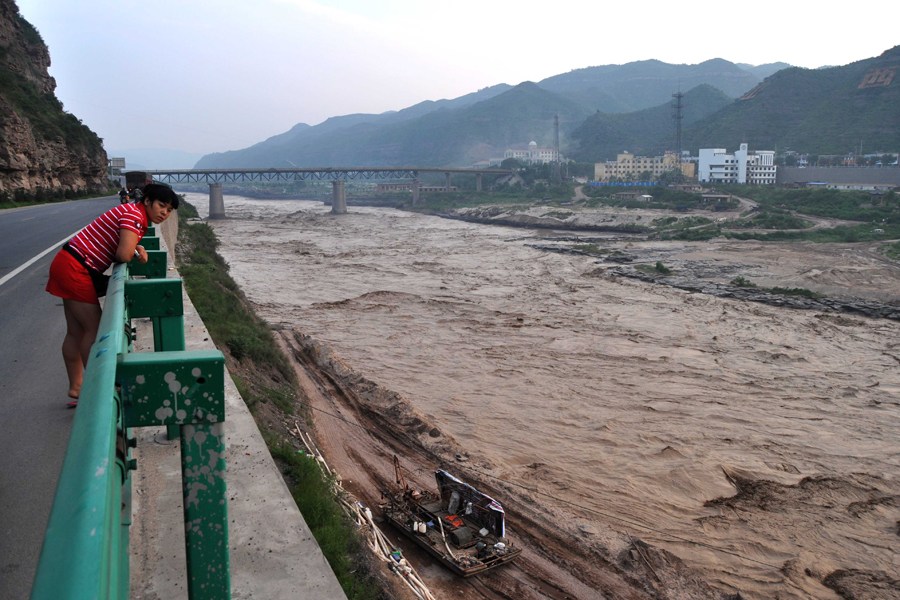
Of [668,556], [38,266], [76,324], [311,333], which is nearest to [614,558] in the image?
[668,556]

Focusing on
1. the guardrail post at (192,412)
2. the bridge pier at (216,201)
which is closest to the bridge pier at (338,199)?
the bridge pier at (216,201)

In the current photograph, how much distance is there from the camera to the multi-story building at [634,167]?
4033 inches

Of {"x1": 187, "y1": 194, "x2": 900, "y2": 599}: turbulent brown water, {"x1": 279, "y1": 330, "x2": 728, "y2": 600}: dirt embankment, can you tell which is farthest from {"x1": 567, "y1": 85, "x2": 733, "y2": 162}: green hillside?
{"x1": 279, "y1": 330, "x2": 728, "y2": 600}: dirt embankment

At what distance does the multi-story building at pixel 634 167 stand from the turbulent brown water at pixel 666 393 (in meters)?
66.9

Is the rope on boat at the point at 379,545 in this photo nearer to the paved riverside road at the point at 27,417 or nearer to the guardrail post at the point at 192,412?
the paved riverside road at the point at 27,417

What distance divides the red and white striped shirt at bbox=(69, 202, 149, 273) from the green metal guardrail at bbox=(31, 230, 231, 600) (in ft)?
7.75

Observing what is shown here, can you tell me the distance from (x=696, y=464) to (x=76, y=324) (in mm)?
11544

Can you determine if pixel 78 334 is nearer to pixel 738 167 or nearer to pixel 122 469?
pixel 122 469

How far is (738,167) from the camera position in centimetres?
8531

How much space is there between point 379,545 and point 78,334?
4775 millimetres

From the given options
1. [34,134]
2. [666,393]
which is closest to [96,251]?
[666,393]

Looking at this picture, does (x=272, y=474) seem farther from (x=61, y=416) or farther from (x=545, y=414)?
(x=545, y=414)

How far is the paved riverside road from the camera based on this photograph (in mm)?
3490

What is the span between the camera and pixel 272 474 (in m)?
4.67
